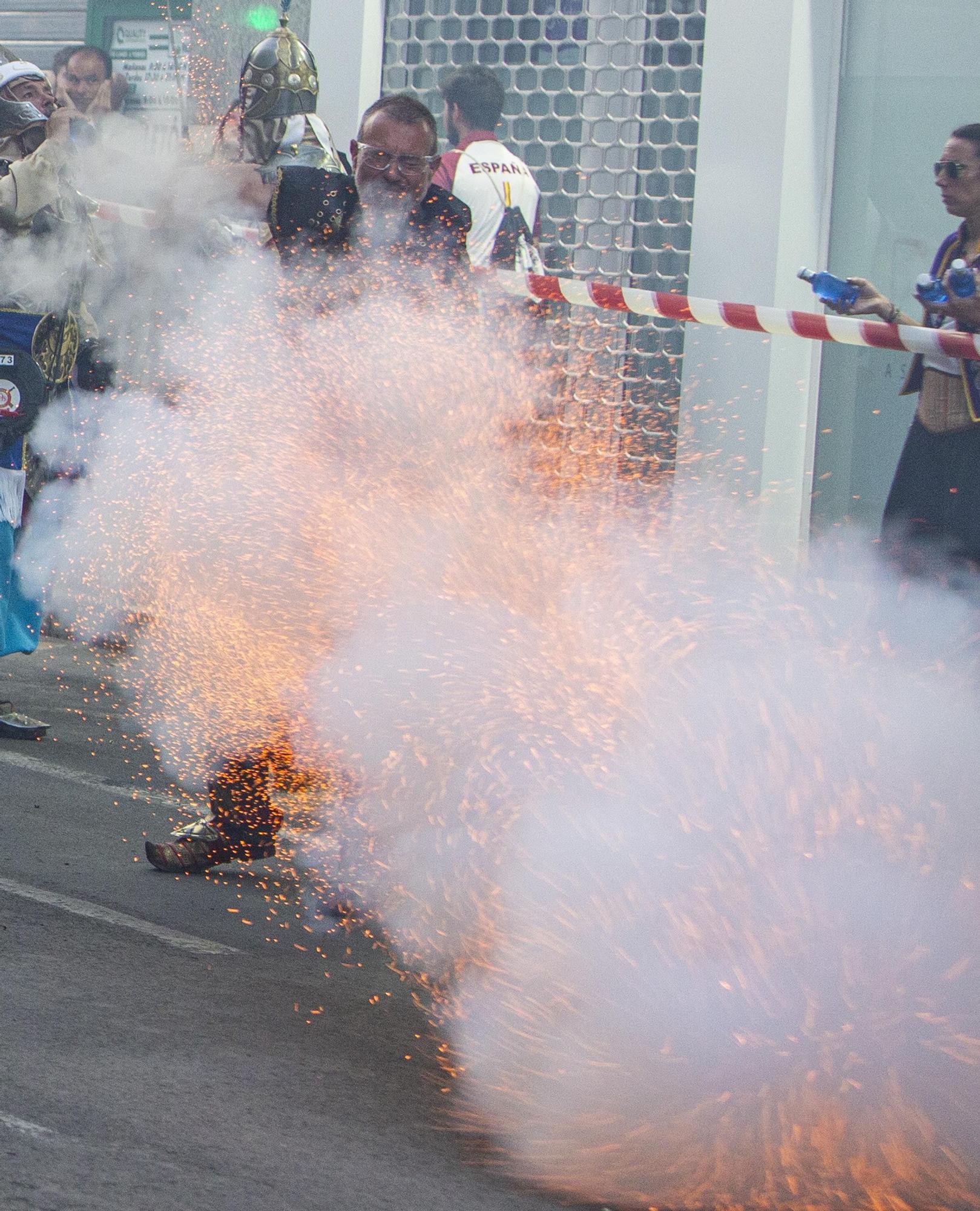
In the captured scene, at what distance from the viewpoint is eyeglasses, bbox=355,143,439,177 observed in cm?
462

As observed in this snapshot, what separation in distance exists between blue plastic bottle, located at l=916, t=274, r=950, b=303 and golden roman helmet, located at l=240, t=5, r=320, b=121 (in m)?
2.01

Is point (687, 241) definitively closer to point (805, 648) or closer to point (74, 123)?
point (74, 123)

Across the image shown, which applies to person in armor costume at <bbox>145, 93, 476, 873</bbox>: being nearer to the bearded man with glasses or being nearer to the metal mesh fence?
the bearded man with glasses

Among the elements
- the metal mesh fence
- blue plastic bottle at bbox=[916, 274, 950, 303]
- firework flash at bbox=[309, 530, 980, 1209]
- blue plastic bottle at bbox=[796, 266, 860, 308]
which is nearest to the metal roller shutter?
the metal mesh fence

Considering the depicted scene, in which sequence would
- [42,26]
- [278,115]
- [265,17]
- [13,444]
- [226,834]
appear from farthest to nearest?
[42,26] < [265,17] < [13,444] < [278,115] < [226,834]

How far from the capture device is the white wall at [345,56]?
9.67m

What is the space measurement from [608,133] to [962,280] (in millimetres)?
3743

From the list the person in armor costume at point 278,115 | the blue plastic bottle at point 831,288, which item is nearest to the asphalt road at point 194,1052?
the person in armor costume at point 278,115

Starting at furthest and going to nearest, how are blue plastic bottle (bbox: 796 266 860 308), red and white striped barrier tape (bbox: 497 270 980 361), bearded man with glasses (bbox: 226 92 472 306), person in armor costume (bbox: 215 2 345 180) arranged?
blue plastic bottle (bbox: 796 266 860 308), red and white striped barrier tape (bbox: 497 270 980 361), person in armor costume (bbox: 215 2 345 180), bearded man with glasses (bbox: 226 92 472 306)

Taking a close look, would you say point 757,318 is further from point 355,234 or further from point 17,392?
point 355,234

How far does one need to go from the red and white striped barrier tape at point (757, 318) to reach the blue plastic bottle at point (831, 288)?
0.14 m

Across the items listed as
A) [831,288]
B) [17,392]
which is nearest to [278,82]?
[17,392]

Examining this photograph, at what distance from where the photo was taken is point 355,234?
178 inches

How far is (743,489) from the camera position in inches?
343
